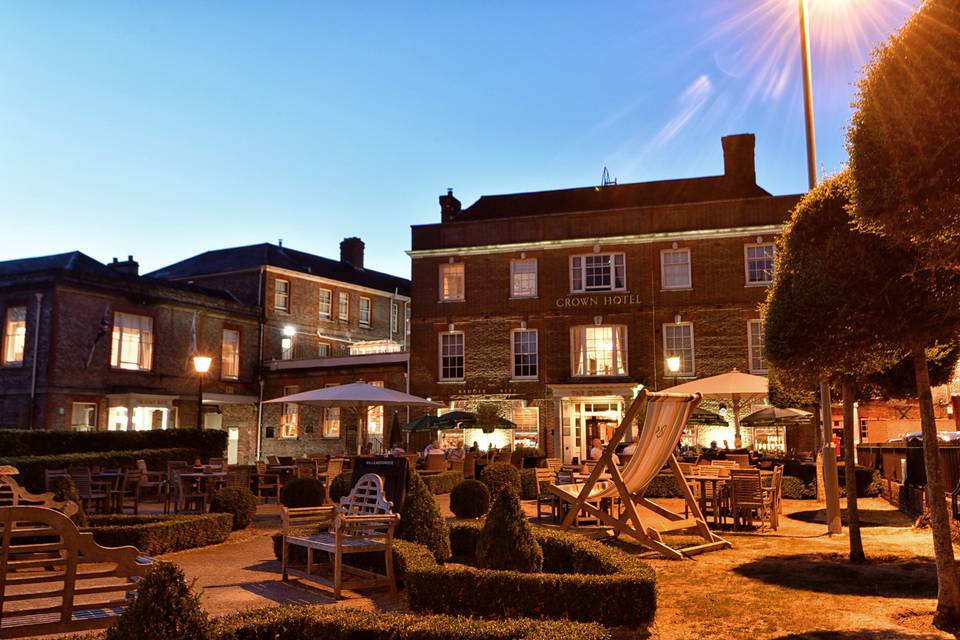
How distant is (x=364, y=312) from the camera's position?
1692 inches

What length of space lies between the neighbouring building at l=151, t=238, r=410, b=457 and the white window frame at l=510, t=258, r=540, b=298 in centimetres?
528

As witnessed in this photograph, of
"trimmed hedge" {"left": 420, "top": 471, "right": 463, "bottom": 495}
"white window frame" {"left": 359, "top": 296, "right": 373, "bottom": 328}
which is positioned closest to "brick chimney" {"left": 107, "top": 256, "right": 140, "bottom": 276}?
"white window frame" {"left": 359, "top": 296, "right": 373, "bottom": 328}

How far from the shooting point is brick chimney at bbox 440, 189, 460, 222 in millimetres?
35094

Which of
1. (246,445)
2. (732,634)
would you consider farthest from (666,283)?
(732,634)

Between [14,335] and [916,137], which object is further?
[14,335]

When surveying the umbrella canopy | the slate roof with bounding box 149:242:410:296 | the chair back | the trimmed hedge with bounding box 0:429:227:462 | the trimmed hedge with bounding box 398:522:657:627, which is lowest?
the trimmed hedge with bounding box 398:522:657:627

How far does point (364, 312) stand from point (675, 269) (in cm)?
1905

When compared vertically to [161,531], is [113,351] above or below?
above

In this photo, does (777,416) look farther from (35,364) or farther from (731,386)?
(35,364)

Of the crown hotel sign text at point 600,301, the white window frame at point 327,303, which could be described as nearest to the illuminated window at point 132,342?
the white window frame at point 327,303

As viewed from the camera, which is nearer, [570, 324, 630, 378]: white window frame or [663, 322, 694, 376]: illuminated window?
[663, 322, 694, 376]: illuminated window

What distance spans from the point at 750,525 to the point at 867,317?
682cm

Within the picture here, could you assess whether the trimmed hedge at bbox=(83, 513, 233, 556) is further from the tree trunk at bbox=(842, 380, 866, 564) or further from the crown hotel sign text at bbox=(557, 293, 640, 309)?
the crown hotel sign text at bbox=(557, 293, 640, 309)

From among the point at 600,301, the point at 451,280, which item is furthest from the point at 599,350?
the point at 451,280
